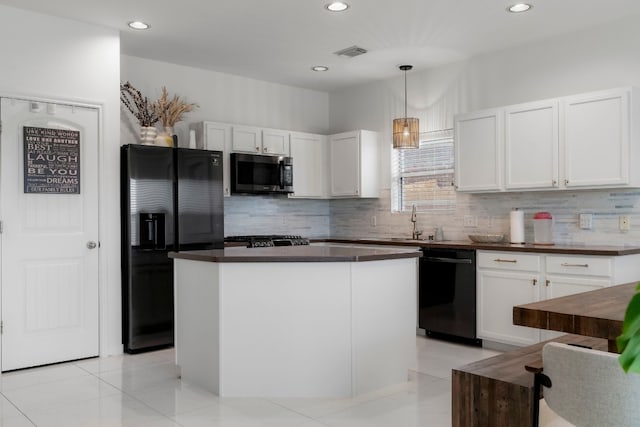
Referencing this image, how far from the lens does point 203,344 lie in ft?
11.5

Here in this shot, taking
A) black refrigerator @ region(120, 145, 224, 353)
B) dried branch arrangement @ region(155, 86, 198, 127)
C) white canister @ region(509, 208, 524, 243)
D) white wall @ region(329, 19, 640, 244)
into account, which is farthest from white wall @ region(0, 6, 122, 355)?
white canister @ region(509, 208, 524, 243)

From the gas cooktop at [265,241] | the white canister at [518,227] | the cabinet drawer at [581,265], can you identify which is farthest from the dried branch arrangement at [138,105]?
the cabinet drawer at [581,265]

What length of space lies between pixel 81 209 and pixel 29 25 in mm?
1441

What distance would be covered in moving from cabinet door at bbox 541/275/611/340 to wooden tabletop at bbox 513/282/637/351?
70.4 inches

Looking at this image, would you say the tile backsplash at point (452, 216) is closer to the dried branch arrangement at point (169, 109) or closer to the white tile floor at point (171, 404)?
the dried branch arrangement at point (169, 109)

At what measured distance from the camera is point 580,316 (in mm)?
1959

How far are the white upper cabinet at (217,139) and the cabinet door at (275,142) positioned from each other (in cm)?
46

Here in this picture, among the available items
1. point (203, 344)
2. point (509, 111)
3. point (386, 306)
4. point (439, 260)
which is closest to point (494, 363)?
point (386, 306)

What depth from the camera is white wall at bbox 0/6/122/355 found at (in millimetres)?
4062

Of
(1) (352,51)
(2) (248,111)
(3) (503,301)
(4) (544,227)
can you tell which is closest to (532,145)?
(4) (544,227)

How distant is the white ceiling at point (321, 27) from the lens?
4.05 metres

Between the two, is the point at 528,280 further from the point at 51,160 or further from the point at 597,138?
the point at 51,160

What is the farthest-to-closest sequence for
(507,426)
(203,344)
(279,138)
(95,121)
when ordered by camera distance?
1. (279,138)
2. (95,121)
3. (203,344)
4. (507,426)

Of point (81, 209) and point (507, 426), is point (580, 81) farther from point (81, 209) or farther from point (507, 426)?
point (81, 209)
